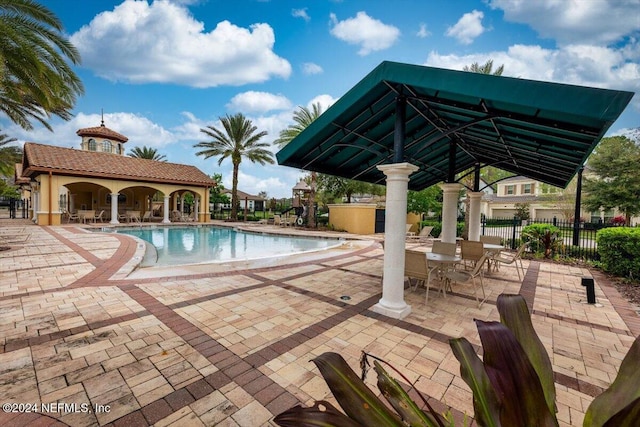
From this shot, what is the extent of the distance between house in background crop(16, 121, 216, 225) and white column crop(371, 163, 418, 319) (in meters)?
22.4

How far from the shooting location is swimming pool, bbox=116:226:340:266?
446 inches

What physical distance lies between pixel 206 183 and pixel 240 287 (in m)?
22.1

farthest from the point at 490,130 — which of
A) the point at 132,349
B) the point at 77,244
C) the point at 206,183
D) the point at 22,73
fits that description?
the point at 206,183

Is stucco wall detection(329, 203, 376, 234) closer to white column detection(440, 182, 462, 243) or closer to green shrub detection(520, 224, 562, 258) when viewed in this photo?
green shrub detection(520, 224, 562, 258)

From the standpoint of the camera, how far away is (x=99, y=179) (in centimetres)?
2023

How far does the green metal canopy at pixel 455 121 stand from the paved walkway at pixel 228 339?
2726 mm

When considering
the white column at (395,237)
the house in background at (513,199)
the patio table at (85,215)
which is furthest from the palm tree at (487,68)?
the patio table at (85,215)

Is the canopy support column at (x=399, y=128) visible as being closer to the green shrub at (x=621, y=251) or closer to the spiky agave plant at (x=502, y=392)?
the spiky agave plant at (x=502, y=392)

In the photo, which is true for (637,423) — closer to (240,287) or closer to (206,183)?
(240,287)

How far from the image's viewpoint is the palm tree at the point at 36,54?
7719 mm

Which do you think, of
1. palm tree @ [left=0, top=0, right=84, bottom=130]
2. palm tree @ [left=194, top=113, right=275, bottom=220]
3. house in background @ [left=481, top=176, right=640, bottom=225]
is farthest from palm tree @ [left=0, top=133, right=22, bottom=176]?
house in background @ [left=481, top=176, right=640, bottom=225]

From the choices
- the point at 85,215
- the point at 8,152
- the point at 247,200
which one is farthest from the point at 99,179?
the point at 247,200

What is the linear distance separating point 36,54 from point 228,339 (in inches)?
A: 405

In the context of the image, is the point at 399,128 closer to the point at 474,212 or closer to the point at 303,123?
the point at 474,212
